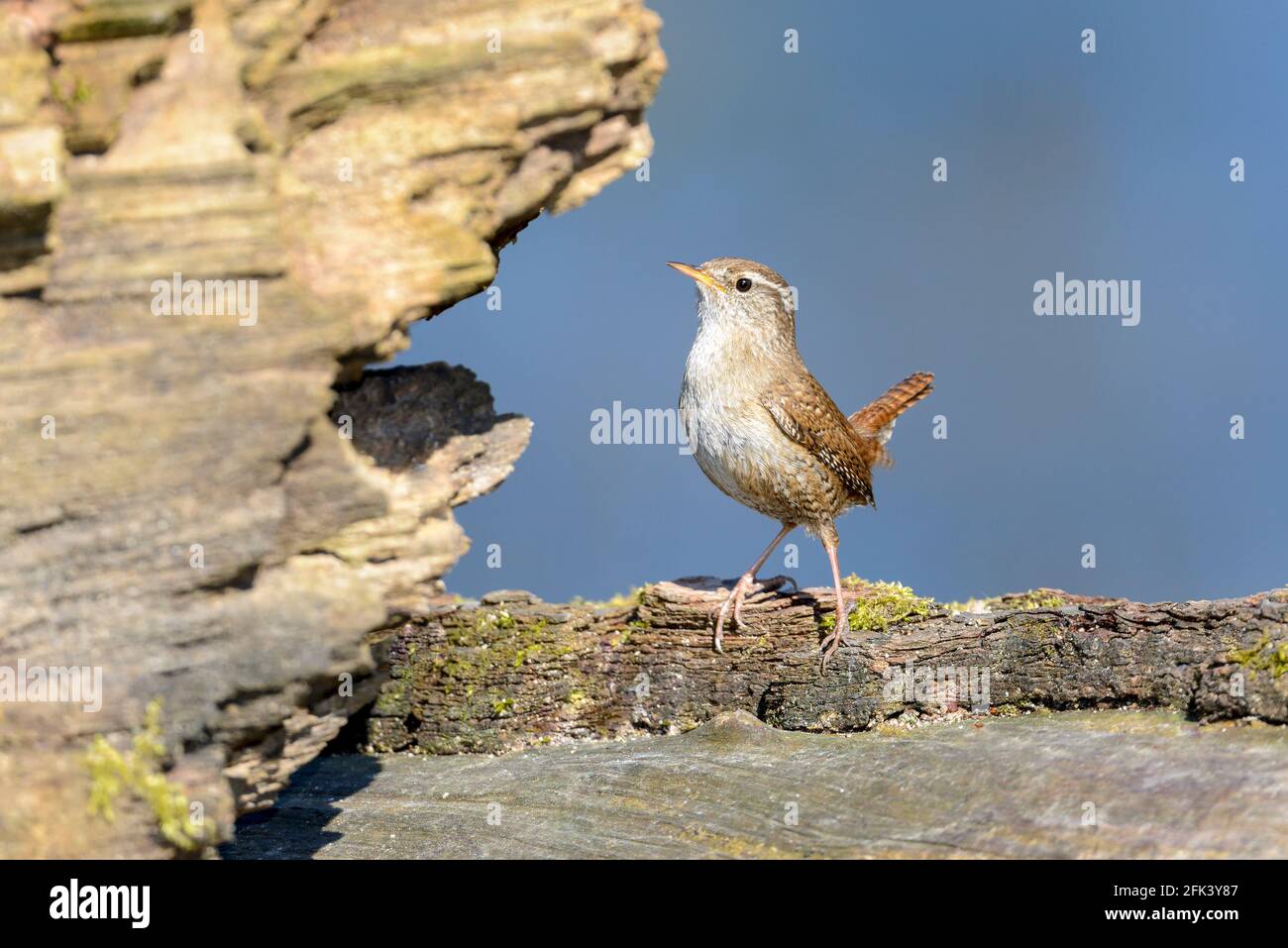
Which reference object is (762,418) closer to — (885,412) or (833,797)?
(885,412)

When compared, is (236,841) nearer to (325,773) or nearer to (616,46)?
(325,773)

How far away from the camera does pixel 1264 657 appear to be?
6.21 metres

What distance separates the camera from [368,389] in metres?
5.87

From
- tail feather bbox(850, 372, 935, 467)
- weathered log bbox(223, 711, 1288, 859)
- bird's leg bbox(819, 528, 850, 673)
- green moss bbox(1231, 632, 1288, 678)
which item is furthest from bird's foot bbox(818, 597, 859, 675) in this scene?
green moss bbox(1231, 632, 1288, 678)

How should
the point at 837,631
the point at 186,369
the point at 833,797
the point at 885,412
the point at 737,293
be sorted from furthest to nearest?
1. the point at 885,412
2. the point at 737,293
3. the point at 837,631
4. the point at 833,797
5. the point at 186,369

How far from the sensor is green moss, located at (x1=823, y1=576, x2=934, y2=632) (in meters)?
7.62

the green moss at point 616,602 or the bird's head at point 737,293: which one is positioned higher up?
the bird's head at point 737,293

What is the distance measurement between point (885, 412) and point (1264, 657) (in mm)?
3732

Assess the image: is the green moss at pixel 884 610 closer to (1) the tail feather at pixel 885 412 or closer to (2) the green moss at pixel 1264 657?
(1) the tail feather at pixel 885 412

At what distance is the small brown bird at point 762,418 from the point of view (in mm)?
7707

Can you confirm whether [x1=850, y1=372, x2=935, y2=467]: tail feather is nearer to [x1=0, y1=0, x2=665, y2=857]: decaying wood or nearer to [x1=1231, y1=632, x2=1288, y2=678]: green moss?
[x1=1231, y1=632, x2=1288, y2=678]: green moss

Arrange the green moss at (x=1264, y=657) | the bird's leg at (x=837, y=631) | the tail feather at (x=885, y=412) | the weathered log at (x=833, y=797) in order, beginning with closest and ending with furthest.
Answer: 1. the weathered log at (x=833, y=797)
2. the green moss at (x=1264, y=657)
3. the bird's leg at (x=837, y=631)
4. the tail feather at (x=885, y=412)

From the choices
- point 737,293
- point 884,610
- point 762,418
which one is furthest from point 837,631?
point 737,293

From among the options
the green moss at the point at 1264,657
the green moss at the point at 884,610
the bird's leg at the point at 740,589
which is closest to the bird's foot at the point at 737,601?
the bird's leg at the point at 740,589
